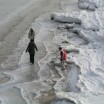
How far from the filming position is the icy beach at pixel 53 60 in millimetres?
11359

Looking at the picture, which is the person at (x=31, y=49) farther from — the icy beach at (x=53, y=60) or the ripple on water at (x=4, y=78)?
the ripple on water at (x=4, y=78)

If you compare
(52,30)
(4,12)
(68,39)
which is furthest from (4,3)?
(68,39)

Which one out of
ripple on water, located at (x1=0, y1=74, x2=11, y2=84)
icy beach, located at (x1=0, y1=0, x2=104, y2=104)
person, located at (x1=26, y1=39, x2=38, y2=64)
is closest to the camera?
icy beach, located at (x1=0, y1=0, x2=104, y2=104)

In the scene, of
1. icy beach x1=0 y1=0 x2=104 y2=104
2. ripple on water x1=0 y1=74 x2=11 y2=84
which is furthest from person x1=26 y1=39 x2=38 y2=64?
ripple on water x1=0 y1=74 x2=11 y2=84

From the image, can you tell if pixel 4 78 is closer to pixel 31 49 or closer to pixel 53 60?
pixel 31 49

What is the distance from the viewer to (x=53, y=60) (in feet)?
49.1

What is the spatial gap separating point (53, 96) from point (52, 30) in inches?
379

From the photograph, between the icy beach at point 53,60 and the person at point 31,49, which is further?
the person at point 31,49

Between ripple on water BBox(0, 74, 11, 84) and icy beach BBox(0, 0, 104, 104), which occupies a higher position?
icy beach BBox(0, 0, 104, 104)

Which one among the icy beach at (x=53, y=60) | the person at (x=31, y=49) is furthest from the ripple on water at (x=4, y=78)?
the person at (x=31, y=49)

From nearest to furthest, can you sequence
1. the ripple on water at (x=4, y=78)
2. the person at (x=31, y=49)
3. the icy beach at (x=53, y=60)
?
the icy beach at (x=53, y=60), the ripple on water at (x=4, y=78), the person at (x=31, y=49)

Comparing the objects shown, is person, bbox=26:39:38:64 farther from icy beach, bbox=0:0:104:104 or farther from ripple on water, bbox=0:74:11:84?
ripple on water, bbox=0:74:11:84

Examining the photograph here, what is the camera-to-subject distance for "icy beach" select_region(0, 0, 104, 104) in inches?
447

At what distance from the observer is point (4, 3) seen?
2780 centimetres
